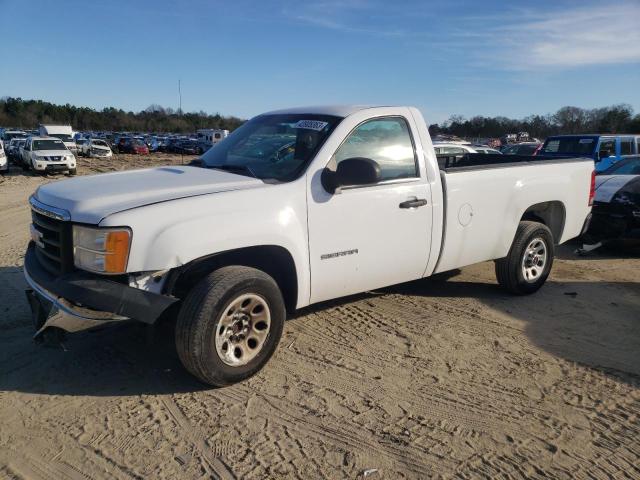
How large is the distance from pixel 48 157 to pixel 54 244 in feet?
68.4

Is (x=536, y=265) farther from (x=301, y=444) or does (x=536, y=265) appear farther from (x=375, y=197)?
(x=301, y=444)

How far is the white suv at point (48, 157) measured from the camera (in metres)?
21.6

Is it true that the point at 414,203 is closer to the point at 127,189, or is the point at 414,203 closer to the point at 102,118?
the point at 127,189

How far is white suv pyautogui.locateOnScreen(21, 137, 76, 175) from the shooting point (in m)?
21.6

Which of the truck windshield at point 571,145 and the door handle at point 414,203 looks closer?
the door handle at point 414,203

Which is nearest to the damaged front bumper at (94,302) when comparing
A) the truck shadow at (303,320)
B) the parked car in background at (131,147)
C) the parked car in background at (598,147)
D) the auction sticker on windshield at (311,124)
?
the truck shadow at (303,320)

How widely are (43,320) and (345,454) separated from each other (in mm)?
2152

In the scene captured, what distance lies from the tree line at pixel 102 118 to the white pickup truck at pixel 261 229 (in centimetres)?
10425

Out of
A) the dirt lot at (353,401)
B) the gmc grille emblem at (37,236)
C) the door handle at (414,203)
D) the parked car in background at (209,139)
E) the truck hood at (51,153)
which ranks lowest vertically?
the dirt lot at (353,401)

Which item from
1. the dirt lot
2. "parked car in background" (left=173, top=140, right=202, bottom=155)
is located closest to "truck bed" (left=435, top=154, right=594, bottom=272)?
the dirt lot

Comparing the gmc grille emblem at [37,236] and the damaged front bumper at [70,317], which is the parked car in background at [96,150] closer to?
the gmc grille emblem at [37,236]

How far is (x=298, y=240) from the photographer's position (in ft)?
12.4

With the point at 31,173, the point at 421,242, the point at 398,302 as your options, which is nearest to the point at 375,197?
the point at 421,242

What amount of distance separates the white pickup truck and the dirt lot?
1.46 ft
